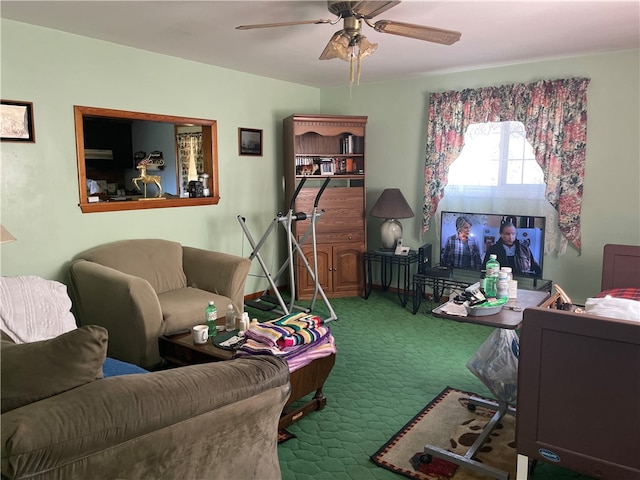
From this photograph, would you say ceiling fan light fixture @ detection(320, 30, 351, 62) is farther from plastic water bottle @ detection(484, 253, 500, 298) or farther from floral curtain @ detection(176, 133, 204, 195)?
floral curtain @ detection(176, 133, 204, 195)

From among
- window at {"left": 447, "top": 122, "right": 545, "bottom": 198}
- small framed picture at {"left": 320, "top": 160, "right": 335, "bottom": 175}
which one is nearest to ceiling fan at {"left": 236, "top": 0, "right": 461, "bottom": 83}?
window at {"left": 447, "top": 122, "right": 545, "bottom": 198}

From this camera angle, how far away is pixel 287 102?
5.34 meters

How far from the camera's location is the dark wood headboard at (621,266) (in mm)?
3611

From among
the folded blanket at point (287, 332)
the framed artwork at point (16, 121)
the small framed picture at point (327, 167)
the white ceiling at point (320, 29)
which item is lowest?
the folded blanket at point (287, 332)

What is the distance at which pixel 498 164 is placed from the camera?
15.1ft

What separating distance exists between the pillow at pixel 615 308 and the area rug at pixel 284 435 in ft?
5.81

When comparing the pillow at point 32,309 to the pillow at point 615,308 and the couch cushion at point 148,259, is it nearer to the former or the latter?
the couch cushion at point 148,259

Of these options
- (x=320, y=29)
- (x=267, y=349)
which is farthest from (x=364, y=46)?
(x=267, y=349)

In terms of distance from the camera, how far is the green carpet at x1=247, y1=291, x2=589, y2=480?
7.66 ft

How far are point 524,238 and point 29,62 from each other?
13.4ft

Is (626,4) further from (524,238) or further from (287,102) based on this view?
(287,102)

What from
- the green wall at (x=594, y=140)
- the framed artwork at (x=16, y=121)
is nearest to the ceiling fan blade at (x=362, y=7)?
the green wall at (x=594, y=140)

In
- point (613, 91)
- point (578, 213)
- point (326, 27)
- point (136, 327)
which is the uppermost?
point (326, 27)

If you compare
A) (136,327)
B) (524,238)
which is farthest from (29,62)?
(524,238)
